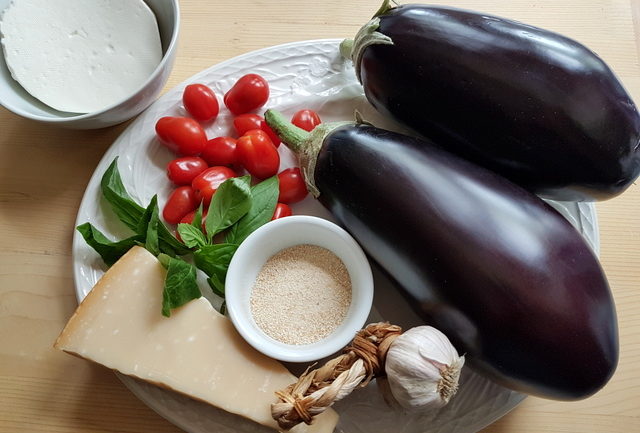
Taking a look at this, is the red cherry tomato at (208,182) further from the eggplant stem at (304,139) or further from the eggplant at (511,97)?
the eggplant at (511,97)

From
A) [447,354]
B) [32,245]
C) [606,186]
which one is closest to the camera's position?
[447,354]

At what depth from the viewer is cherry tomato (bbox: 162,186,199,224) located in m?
1.08

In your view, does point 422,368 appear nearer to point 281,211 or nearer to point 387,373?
point 387,373

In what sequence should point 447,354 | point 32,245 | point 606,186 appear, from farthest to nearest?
point 32,245
point 606,186
point 447,354

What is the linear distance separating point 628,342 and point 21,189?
1.16 m

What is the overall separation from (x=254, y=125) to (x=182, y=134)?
135 millimetres

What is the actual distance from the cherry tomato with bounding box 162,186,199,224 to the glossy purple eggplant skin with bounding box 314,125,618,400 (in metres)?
0.29

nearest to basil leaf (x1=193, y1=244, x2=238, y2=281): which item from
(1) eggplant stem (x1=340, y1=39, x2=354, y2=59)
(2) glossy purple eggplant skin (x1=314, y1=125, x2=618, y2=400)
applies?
(2) glossy purple eggplant skin (x1=314, y1=125, x2=618, y2=400)

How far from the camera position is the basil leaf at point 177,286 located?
36.5 inches

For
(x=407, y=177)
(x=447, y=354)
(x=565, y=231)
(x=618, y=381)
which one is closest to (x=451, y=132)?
(x=407, y=177)

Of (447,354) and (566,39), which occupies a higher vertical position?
(566,39)

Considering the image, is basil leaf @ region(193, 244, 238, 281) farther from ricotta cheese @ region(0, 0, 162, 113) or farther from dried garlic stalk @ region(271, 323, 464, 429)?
ricotta cheese @ region(0, 0, 162, 113)

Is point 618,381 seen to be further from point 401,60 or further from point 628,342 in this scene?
point 401,60

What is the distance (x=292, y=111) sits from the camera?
116 centimetres
